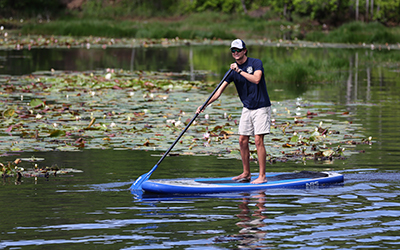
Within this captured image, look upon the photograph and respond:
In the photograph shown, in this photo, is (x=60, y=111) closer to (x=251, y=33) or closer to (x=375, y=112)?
(x=375, y=112)

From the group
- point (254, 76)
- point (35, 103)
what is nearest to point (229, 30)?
point (35, 103)

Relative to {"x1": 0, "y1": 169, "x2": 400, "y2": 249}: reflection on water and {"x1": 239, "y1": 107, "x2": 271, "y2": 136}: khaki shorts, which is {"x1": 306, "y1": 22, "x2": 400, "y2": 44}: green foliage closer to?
{"x1": 0, "y1": 169, "x2": 400, "y2": 249}: reflection on water

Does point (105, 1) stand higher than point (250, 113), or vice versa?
point (105, 1)

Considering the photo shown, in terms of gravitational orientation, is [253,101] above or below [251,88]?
below

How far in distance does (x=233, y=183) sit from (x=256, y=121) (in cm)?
90

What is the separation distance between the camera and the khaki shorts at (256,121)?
8859 mm

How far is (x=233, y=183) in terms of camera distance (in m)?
8.78

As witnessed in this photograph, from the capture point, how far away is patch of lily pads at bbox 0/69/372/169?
37.4 ft

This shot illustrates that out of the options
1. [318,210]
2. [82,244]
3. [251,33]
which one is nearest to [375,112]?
[318,210]

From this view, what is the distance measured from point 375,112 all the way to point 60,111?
25.0 ft

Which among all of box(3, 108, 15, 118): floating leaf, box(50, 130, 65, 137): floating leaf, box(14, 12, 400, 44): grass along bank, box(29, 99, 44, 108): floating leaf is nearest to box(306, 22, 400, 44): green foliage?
box(14, 12, 400, 44): grass along bank

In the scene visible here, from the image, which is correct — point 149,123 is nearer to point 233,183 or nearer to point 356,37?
point 233,183

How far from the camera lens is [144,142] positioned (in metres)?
11.8

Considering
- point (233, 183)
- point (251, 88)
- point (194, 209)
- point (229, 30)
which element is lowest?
point (194, 209)
